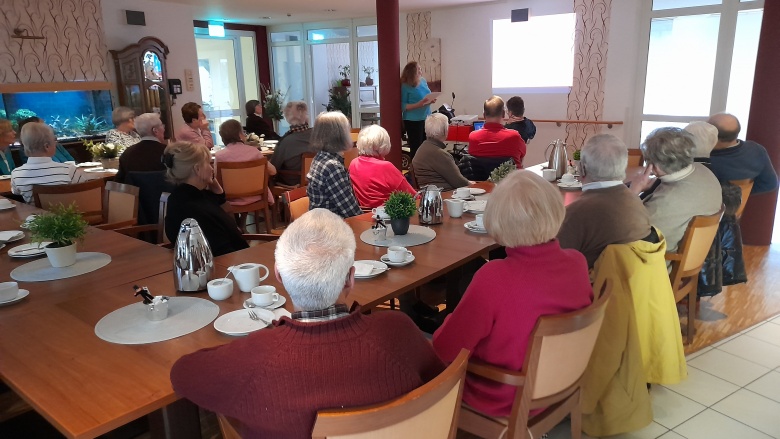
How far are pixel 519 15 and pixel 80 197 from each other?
22.2 ft

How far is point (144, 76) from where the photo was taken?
771 cm

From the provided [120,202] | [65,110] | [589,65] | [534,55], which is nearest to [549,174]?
[120,202]

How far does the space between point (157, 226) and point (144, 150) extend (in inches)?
43.7

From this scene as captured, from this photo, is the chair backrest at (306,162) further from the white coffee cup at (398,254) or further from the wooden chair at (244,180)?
the white coffee cup at (398,254)

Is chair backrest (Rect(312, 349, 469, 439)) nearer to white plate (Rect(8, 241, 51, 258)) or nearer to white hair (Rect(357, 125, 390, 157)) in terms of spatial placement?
white plate (Rect(8, 241, 51, 258))

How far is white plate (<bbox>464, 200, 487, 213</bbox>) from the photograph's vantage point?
114 inches

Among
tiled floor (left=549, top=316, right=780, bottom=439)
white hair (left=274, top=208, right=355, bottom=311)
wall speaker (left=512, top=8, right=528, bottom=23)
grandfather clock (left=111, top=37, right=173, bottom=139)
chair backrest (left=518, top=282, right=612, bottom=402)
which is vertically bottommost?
tiled floor (left=549, top=316, right=780, bottom=439)

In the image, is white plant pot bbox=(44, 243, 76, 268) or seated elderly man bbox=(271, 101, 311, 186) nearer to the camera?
white plant pot bbox=(44, 243, 76, 268)

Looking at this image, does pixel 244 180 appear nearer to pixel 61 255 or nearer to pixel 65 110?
pixel 61 255

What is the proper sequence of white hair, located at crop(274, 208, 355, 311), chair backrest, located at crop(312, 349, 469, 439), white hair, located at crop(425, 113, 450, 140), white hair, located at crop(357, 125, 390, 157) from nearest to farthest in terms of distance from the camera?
chair backrest, located at crop(312, 349, 469, 439) → white hair, located at crop(274, 208, 355, 311) → white hair, located at crop(357, 125, 390, 157) → white hair, located at crop(425, 113, 450, 140)

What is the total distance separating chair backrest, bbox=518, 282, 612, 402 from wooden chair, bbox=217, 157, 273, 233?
3.38m

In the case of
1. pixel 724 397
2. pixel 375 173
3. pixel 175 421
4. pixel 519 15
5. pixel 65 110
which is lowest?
pixel 724 397

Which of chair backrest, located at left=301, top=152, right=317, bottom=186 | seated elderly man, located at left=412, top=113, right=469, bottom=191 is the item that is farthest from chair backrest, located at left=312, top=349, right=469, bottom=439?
chair backrest, located at left=301, top=152, right=317, bottom=186

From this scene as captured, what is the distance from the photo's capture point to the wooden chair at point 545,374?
4.81ft
